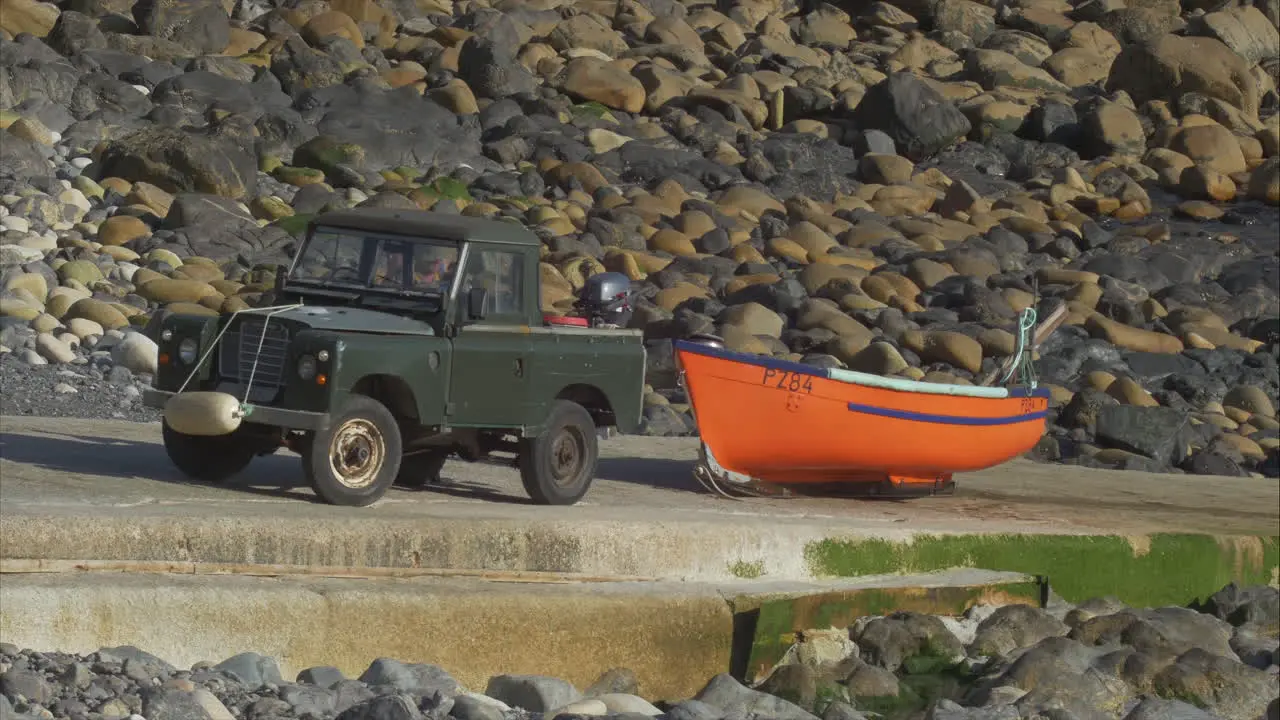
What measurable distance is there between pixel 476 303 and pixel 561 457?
1133mm

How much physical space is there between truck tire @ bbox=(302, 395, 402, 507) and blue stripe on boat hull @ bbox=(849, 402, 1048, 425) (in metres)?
3.46

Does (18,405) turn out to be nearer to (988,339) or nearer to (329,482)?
(329,482)

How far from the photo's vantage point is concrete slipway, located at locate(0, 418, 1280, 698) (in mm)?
8328

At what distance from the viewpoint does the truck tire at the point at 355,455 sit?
951 cm

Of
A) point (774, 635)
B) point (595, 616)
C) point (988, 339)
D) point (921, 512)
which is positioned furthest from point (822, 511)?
point (988, 339)

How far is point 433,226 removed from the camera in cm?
1014

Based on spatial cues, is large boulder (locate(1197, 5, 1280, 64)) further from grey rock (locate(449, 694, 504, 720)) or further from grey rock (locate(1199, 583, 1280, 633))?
grey rock (locate(449, 694, 504, 720))

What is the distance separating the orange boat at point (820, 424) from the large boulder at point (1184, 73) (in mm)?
25708

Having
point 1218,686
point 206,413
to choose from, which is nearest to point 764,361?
point 1218,686

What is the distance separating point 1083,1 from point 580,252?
2434cm

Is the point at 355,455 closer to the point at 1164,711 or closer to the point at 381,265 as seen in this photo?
the point at 381,265

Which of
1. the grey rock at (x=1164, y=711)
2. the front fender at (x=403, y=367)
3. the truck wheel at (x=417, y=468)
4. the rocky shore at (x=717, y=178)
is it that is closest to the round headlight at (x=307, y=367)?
the front fender at (x=403, y=367)

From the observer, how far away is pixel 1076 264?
28094 millimetres

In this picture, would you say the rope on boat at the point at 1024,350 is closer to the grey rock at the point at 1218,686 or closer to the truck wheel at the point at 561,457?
the grey rock at the point at 1218,686
